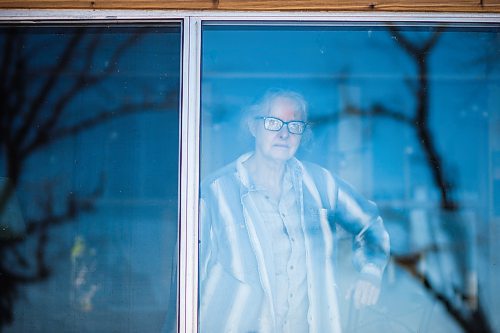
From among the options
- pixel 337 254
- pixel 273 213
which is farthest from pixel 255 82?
pixel 337 254

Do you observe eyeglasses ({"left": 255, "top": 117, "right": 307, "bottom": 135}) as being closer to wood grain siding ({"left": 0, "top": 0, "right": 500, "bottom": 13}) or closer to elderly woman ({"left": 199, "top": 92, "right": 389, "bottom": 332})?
elderly woman ({"left": 199, "top": 92, "right": 389, "bottom": 332})

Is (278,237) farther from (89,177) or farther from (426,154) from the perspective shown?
(89,177)

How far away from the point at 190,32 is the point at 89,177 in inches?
27.6

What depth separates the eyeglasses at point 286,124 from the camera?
132 inches

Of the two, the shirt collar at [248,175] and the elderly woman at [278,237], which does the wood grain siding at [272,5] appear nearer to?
the elderly woman at [278,237]

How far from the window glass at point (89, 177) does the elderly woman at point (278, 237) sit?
7.0 inches

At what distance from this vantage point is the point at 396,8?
11.1 feet

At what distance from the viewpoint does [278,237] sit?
3338mm

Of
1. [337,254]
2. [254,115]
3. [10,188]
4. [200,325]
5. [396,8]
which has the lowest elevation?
[200,325]

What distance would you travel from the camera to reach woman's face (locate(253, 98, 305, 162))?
337 centimetres

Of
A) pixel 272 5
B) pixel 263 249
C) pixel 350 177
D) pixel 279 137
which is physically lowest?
pixel 263 249

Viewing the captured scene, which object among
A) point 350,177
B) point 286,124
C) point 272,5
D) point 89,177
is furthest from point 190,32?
point 350,177

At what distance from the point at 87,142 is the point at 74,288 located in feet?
1.89

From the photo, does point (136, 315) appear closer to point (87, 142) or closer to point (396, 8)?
point (87, 142)
